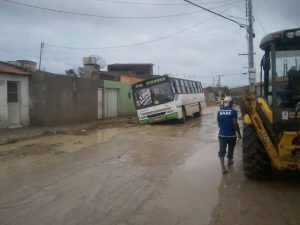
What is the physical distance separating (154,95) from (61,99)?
16.9 ft

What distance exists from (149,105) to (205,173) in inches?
540

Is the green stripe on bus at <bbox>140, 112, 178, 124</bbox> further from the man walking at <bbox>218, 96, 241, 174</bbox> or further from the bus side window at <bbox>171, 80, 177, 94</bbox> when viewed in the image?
the man walking at <bbox>218, 96, 241, 174</bbox>

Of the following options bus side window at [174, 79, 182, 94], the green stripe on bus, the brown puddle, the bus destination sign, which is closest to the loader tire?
the brown puddle

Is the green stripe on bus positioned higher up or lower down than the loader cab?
lower down

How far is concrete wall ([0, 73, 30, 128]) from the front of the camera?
62.4ft

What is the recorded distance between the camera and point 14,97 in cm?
→ 2030

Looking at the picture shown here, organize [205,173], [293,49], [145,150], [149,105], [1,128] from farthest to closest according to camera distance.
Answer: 1. [149,105]
2. [1,128]
3. [145,150]
4. [205,173]
5. [293,49]

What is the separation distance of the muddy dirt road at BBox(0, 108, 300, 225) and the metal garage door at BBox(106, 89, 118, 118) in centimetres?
1656

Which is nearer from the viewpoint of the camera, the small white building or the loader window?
the loader window

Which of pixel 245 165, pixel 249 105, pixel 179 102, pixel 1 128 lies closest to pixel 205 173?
pixel 245 165

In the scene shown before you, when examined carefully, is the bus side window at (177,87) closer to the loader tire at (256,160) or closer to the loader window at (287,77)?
the loader tire at (256,160)

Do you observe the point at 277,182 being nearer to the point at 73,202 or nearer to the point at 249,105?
the point at 249,105

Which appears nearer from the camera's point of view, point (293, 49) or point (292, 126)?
point (292, 126)

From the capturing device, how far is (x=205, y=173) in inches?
369
